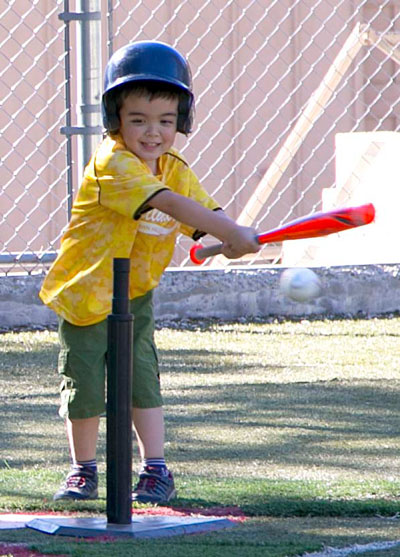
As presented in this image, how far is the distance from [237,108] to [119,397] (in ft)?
19.4

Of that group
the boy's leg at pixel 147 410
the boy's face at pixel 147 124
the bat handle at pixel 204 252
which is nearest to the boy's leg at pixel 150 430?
the boy's leg at pixel 147 410

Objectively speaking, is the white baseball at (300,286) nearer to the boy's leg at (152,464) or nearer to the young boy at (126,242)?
the young boy at (126,242)

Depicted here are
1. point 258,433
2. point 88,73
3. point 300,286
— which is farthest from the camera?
point 88,73

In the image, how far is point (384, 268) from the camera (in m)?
7.67

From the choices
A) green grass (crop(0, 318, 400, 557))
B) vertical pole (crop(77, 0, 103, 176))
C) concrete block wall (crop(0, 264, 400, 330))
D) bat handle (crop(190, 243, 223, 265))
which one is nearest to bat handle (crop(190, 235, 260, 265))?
bat handle (crop(190, 243, 223, 265))

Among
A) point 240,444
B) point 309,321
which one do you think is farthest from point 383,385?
point 309,321

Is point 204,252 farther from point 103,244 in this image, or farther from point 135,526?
point 135,526

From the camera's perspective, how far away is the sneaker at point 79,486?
3.78 m

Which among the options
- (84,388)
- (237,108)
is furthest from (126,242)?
(237,108)

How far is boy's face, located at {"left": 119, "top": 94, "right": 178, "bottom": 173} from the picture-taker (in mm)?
3785

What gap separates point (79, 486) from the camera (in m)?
3.82

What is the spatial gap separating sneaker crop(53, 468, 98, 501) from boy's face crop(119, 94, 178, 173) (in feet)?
3.17

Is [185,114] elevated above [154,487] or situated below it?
above

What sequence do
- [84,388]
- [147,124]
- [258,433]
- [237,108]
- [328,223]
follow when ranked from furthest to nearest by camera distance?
[237,108], [258,433], [84,388], [147,124], [328,223]
